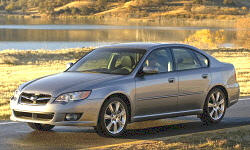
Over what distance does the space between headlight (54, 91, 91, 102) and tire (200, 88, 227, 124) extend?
108 inches

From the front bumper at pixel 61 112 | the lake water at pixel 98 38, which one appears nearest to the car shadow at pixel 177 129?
the front bumper at pixel 61 112

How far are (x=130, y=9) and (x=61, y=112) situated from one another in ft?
571

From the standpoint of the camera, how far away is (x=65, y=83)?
933 cm

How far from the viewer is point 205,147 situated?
27.8 ft

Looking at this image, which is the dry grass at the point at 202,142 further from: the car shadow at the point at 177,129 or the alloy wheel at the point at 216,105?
the alloy wheel at the point at 216,105

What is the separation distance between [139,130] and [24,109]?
2178 mm

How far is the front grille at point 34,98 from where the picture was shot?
909cm

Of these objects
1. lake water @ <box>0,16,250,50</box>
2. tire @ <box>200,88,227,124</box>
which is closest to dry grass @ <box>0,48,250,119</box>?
tire @ <box>200,88,227,124</box>

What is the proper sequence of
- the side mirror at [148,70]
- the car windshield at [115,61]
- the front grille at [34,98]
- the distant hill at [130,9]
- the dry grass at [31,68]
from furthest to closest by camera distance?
the distant hill at [130,9] → the dry grass at [31,68] → the car windshield at [115,61] → the side mirror at [148,70] → the front grille at [34,98]

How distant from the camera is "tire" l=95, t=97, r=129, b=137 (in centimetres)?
927

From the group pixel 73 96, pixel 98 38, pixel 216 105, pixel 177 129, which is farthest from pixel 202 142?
pixel 98 38

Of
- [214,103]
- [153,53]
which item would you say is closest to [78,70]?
[153,53]

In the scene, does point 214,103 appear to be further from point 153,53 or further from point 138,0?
point 138,0

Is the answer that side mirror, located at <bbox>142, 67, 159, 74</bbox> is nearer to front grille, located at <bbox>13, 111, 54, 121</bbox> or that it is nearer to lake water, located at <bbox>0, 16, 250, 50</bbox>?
front grille, located at <bbox>13, 111, 54, 121</bbox>
